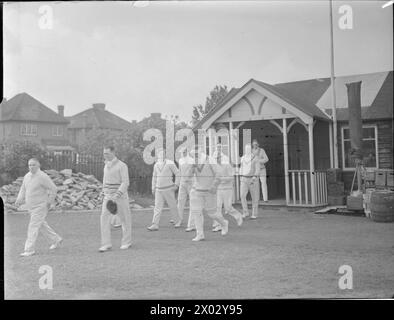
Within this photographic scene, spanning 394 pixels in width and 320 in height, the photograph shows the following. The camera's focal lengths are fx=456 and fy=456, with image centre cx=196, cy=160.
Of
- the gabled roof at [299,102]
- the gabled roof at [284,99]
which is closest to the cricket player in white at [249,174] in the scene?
the gabled roof at [284,99]

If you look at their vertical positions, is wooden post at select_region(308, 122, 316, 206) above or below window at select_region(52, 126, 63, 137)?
below

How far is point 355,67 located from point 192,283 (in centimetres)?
305

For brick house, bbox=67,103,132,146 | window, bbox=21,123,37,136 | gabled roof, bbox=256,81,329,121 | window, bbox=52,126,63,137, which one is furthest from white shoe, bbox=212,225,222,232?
window, bbox=21,123,37,136

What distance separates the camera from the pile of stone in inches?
208

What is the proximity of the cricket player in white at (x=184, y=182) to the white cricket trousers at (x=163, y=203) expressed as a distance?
0.07 m

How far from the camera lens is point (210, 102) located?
538 cm

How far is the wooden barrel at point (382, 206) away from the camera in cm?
510

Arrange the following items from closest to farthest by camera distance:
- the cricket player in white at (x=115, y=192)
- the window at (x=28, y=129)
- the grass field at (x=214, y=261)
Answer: the grass field at (x=214, y=261) → the cricket player in white at (x=115, y=192) → the window at (x=28, y=129)

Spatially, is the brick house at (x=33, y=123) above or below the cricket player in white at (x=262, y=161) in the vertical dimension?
above

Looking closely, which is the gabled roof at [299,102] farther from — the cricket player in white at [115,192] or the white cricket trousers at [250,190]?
the cricket player in white at [115,192]

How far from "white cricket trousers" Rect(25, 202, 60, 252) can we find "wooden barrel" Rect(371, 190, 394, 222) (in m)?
3.59

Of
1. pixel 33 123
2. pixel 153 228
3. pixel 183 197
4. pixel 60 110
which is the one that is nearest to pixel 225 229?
pixel 183 197

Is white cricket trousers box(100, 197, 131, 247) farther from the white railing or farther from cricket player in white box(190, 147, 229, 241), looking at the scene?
the white railing
